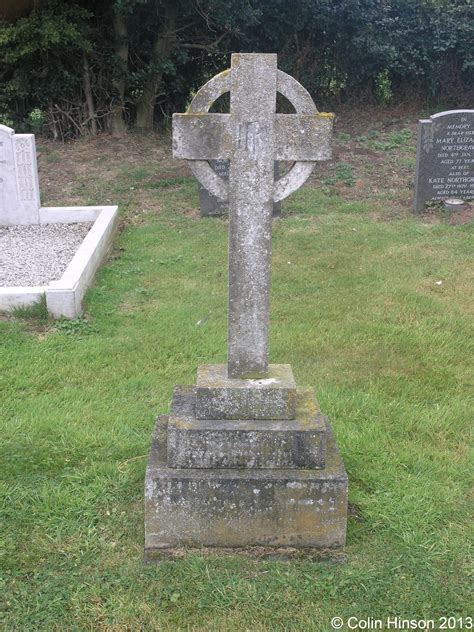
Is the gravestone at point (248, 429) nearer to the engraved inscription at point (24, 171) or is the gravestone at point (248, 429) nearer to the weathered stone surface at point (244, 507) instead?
the weathered stone surface at point (244, 507)

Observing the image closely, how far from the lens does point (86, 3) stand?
530 inches

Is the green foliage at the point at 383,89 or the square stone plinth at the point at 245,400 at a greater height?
the green foliage at the point at 383,89

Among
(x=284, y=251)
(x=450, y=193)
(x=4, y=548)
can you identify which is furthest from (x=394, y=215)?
(x=4, y=548)

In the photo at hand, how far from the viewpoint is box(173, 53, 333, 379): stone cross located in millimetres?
3314

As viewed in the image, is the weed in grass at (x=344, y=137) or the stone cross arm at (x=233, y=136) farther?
the weed in grass at (x=344, y=137)

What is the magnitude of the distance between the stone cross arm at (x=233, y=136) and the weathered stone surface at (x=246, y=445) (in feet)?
4.42

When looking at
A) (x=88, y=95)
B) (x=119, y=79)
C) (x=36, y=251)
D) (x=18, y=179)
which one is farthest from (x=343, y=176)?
(x=88, y=95)

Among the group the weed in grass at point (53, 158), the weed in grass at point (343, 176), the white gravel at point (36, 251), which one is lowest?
the white gravel at point (36, 251)

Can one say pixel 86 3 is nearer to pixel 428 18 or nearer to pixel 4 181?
pixel 4 181

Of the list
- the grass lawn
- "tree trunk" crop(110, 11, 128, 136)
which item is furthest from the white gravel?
"tree trunk" crop(110, 11, 128, 136)

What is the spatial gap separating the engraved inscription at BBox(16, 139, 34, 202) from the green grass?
77.9 inches

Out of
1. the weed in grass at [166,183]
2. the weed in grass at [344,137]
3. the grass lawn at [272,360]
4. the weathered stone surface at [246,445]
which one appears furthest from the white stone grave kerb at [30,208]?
the weed in grass at [344,137]

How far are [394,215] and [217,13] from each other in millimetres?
5903

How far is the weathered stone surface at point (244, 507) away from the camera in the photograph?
3.40 meters
